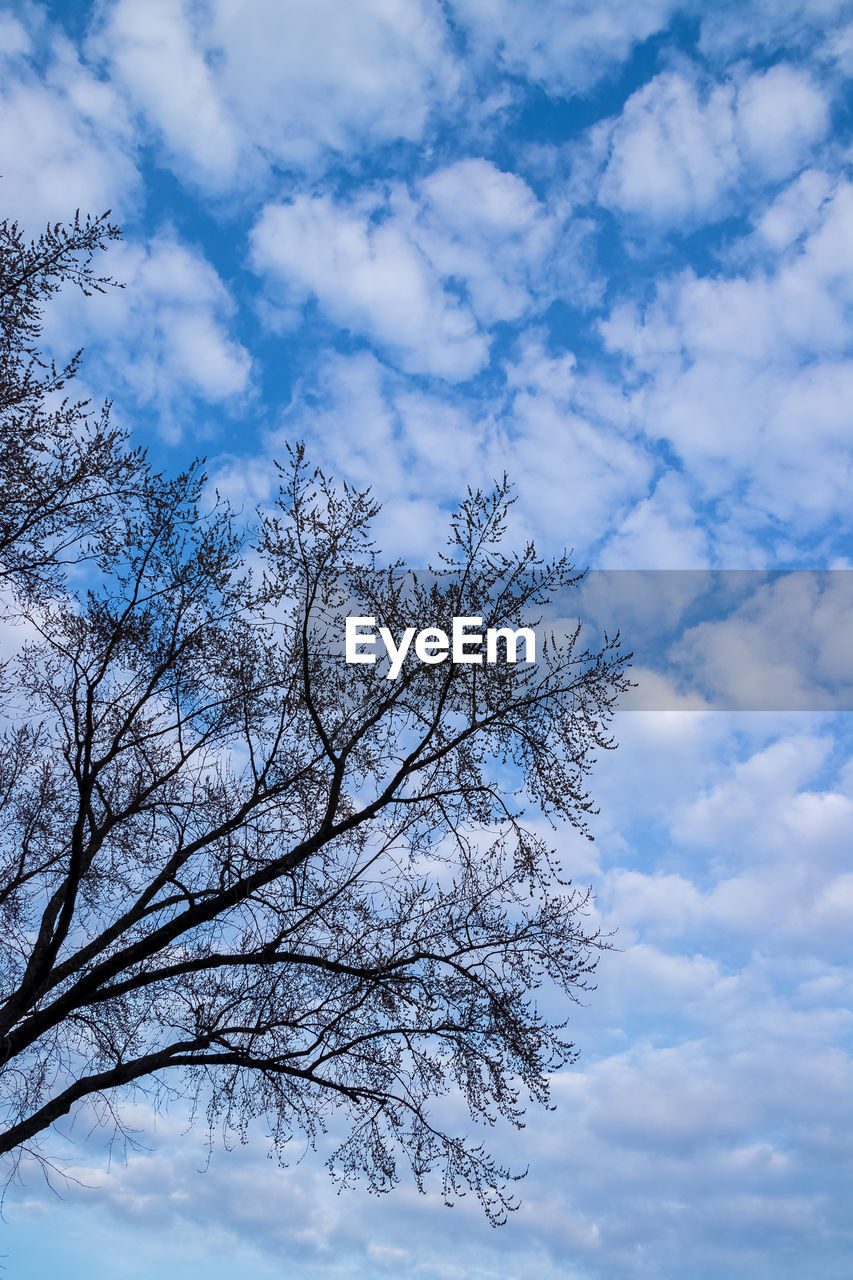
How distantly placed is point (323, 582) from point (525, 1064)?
610 cm

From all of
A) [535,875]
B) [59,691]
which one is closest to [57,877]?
[59,691]

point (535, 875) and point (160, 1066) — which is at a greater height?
point (535, 875)

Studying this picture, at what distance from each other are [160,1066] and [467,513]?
24.8 feet

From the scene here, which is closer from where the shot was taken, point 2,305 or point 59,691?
point 2,305

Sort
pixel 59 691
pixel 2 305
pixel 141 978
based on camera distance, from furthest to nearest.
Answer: pixel 59 691 → pixel 141 978 → pixel 2 305

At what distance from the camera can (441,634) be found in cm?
1141

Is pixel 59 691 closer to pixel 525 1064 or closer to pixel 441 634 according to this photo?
pixel 441 634

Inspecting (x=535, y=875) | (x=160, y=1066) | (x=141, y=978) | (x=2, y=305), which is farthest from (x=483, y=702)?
(x=2, y=305)

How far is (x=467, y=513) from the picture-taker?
452 inches

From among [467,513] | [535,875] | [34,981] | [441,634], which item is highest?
[467,513]

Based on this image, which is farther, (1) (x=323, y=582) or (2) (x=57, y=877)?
(2) (x=57, y=877)

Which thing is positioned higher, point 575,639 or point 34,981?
point 575,639

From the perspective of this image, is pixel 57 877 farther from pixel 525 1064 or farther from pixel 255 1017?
pixel 525 1064

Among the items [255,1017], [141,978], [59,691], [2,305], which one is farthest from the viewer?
[59,691]
